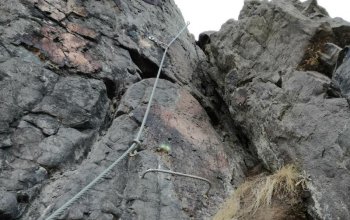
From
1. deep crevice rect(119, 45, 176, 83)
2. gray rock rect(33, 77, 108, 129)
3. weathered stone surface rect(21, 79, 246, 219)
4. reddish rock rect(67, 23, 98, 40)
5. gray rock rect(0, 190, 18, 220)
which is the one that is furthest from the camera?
deep crevice rect(119, 45, 176, 83)

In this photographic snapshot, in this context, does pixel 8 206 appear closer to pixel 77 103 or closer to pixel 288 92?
pixel 77 103

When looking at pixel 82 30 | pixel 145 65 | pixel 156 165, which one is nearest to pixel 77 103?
pixel 156 165

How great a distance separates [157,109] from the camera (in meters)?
6.75

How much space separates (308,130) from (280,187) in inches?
37.0

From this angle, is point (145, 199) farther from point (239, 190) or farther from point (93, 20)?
point (93, 20)

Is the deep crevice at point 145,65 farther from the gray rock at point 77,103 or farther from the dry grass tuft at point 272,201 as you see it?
the dry grass tuft at point 272,201

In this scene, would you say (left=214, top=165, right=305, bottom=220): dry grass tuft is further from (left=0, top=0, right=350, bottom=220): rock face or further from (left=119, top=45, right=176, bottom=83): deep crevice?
(left=119, top=45, right=176, bottom=83): deep crevice

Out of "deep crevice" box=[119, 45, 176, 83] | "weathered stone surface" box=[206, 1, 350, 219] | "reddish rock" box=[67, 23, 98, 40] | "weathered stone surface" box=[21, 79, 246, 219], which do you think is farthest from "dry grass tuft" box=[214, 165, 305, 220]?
"reddish rock" box=[67, 23, 98, 40]

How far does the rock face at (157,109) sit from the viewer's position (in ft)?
16.1

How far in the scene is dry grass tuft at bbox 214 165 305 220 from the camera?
4.91 meters

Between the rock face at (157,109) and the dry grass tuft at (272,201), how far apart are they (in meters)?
0.19

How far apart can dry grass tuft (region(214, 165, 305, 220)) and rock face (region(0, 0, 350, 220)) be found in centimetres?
19

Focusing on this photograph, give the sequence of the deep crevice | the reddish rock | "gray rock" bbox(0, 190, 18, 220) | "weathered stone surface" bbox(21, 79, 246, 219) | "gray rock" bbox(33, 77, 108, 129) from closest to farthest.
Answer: "gray rock" bbox(0, 190, 18, 220) → "weathered stone surface" bbox(21, 79, 246, 219) → "gray rock" bbox(33, 77, 108, 129) → the reddish rock → the deep crevice

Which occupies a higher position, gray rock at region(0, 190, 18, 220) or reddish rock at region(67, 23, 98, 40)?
reddish rock at region(67, 23, 98, 40)
